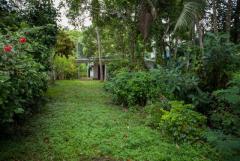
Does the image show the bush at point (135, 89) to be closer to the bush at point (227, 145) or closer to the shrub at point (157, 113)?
the shrub at point (157, 113)

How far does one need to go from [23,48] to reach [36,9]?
23.4ft

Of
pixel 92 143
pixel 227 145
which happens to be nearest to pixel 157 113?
pixel 92 143

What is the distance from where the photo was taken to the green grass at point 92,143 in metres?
4.96

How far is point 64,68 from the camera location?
26844 mm

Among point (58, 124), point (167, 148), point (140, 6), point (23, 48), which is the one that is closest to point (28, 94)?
point (23, 48)

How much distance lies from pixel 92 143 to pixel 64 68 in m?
21.9

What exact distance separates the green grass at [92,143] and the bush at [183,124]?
0.80 feet

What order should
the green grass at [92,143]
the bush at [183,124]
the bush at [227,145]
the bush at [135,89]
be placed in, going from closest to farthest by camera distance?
the bush at [227,145] → the green grass at [92,143] → the bush at [183,124] → the bush at [135,89]

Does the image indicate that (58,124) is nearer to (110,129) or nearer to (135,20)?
(110,129)

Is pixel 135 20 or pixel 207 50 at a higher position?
pixel 135 20

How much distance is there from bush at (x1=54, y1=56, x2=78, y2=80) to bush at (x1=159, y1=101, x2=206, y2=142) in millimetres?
19796

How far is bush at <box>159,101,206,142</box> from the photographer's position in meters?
5.68

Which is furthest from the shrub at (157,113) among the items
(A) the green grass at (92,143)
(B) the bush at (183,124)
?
(B) the bush at (183,124)

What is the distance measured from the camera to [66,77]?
1099 inches
